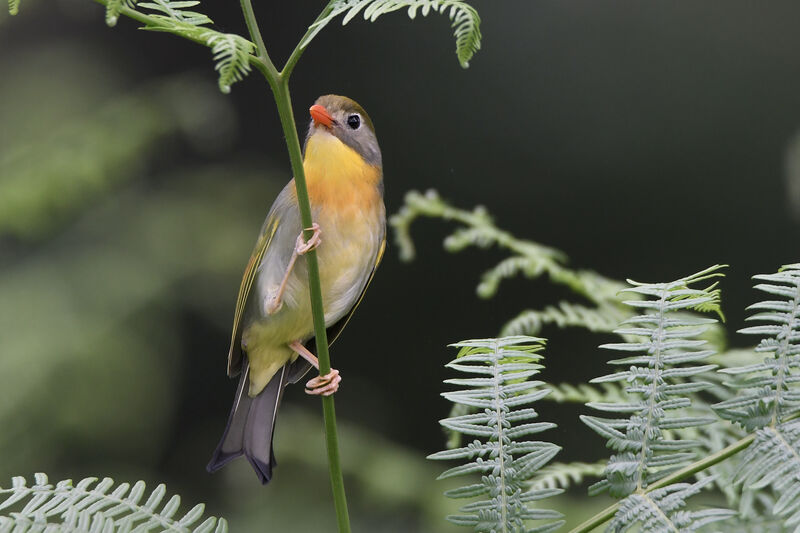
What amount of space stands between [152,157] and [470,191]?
55 cm

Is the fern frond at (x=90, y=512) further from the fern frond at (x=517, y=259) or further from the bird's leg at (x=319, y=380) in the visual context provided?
the fern frond at (x=517, y=259)

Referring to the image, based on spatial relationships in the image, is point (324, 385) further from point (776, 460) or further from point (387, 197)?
A: point (387, 197)

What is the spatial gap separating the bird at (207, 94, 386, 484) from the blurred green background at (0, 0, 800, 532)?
487mm

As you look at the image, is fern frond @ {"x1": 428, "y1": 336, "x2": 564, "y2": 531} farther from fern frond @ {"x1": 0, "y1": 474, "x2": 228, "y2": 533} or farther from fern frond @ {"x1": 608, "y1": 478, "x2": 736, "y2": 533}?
fern frond @ {"x1": 0, "y1": 474, "x2": 228, "y2": 533}

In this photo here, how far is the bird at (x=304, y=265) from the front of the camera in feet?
2.75

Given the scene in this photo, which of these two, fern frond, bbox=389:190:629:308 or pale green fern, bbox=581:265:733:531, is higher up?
fern frond, bbox=389:190:629:308

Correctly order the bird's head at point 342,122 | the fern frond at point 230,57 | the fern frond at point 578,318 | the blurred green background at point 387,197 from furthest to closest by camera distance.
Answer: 1. the blurred green background at point 387,197
2. the fern frond at point 578,318
3. the bird's head at point 342,122
4. the fern frond at point 230,57

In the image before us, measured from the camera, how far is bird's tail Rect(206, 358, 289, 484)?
33.0 inches

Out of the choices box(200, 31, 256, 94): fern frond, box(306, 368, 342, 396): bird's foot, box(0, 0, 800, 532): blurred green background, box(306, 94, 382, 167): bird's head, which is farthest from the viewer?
box(0, 0, 800, 532): blurred green background

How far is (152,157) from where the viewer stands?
1.41 meters

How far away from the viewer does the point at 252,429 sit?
86 centimetres

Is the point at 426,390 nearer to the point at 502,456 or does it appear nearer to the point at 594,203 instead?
the point at 594,203

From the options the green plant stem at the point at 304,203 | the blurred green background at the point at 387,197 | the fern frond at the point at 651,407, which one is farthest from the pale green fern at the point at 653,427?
the blurred green background at the point at 387,197

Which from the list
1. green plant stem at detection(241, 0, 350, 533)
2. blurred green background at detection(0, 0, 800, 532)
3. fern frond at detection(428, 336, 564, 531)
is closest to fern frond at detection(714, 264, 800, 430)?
fern frond at detection(428, 336, 564, 531)
